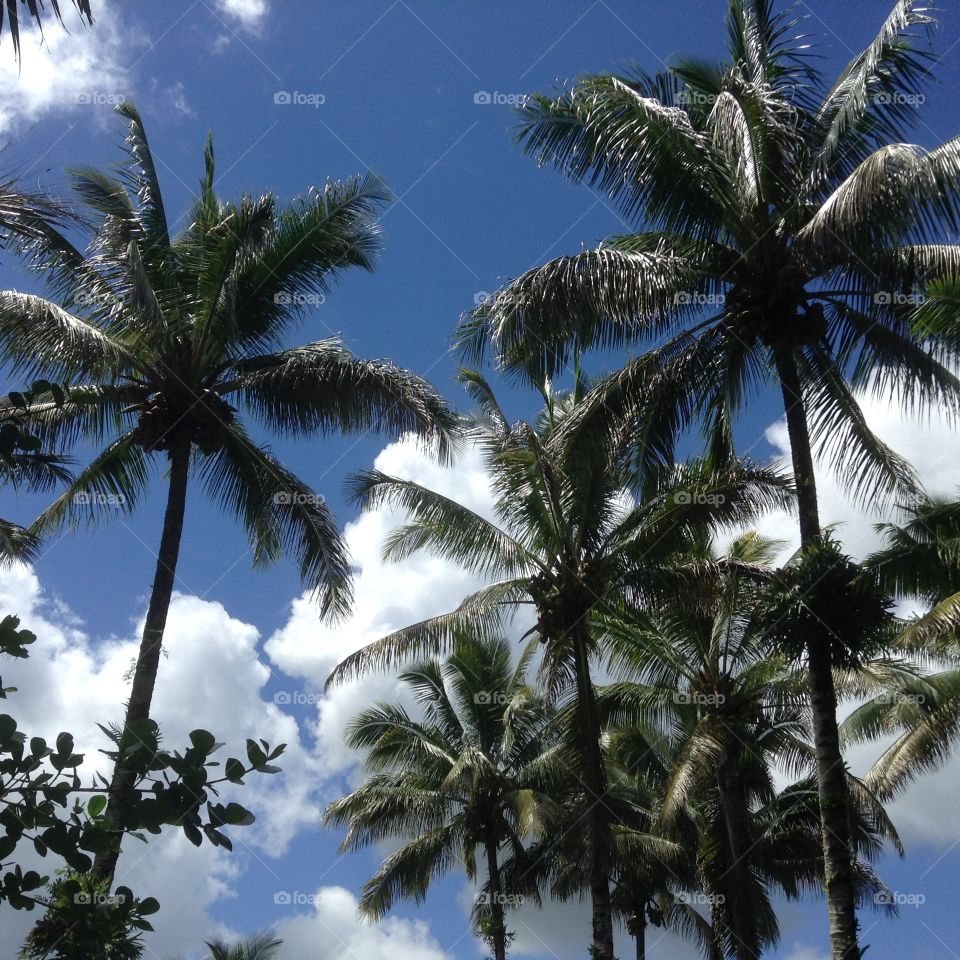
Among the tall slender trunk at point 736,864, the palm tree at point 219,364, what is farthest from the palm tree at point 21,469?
the tall slender trunk at point 736,864

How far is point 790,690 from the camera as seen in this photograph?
18.5 meters

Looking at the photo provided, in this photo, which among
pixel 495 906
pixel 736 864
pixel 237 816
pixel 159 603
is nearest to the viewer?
pixel 237 816

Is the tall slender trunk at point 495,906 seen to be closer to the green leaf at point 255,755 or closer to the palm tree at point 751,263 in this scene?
the palm tree at point 751,263

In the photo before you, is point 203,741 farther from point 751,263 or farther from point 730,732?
point 730,732

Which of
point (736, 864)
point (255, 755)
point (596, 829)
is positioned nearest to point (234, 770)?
point (255, 755)

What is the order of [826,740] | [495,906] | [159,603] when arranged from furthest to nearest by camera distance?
1. [495,906]
2. [159,603]
3. [826,740]

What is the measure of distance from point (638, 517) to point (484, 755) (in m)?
9.87

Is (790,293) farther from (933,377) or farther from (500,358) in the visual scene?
(500,358)

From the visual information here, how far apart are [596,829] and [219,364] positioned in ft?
26.8

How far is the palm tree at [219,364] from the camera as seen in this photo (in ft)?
44.8

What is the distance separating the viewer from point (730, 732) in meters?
18.3

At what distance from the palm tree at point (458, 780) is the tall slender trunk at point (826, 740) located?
11.0 meters

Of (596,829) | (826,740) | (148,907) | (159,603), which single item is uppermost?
(159,603)

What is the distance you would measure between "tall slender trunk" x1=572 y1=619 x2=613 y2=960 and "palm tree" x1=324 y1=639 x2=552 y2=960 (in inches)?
259
